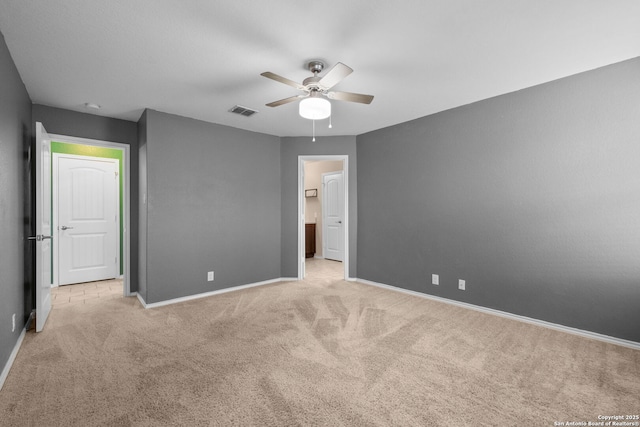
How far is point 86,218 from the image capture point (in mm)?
4953

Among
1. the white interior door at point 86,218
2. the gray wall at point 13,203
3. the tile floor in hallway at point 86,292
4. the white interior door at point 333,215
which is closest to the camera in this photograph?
the gray wall at point 13,203

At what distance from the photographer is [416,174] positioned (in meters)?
4.21

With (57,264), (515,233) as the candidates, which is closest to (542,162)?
(515,233)

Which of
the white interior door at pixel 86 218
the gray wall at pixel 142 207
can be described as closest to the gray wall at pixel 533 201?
the gray wall at pixel 142 207

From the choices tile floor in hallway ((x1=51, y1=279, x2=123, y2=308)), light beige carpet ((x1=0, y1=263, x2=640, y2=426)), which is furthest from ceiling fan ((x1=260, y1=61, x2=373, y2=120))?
tile floor in hallway ((x1=51, y1=279, x2=123, y2=308))

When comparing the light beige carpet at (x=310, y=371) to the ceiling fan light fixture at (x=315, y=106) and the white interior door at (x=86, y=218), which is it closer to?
the white interior door at (x=86, y=218)

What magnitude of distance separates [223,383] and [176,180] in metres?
2.76

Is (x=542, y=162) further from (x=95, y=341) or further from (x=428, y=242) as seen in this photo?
(x=95, y=341)

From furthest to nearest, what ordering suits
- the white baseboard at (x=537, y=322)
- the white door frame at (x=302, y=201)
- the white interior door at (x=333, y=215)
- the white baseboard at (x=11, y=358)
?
1. the white interior door at (x=333, y=215)
2. the white door frame at (x=302, y=201)
3. the white baseboard at (x=537, y=322)
4. the white baseboard at (x=11, y=358)

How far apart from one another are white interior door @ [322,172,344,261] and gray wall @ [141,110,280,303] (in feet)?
7.17

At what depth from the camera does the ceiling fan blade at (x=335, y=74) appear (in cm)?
211

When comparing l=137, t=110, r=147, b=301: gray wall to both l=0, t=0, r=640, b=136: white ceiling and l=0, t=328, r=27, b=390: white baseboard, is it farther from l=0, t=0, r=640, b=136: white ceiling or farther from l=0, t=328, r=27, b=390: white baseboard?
l=0, t=328, r=27, b=390: white baseboard

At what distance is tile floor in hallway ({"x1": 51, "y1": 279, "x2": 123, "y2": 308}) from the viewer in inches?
156

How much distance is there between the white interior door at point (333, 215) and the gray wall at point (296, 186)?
175cm
